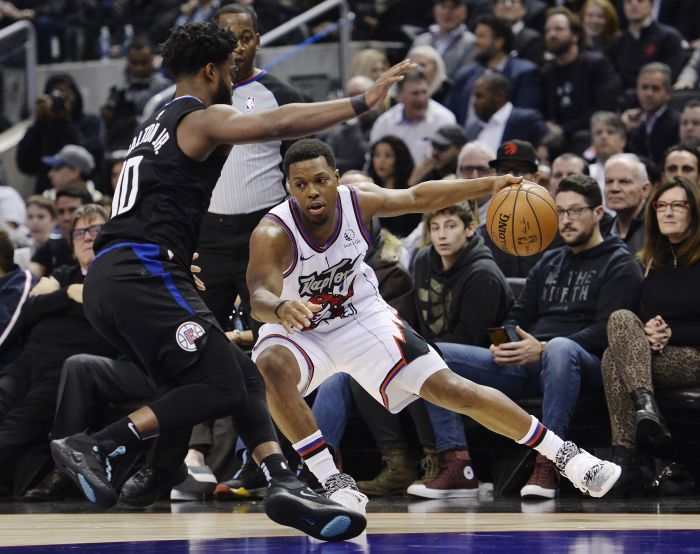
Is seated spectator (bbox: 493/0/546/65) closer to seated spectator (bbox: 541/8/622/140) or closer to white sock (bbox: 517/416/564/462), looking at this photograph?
seated spectator (bbox: 541/8/622/140)

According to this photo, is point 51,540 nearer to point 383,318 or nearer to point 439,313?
point 383,318

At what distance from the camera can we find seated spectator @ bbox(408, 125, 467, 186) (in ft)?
30.5

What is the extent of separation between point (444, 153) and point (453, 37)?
3142 millimetres

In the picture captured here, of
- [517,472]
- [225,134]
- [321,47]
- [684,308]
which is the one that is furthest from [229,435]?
[321,47]

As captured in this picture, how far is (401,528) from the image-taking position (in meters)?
5.33

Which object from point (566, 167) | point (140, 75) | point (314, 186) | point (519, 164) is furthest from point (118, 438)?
point (140, 75)

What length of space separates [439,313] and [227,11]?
2206mm

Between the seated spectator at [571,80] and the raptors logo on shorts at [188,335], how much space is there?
615 cm

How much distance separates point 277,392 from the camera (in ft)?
18.5

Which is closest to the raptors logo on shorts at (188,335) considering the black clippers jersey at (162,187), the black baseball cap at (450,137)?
the black clippers jersey at (162,187)

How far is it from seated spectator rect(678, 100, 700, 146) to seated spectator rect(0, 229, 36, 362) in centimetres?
473

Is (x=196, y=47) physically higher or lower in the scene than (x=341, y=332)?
higher

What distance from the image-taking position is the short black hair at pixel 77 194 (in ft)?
32.2

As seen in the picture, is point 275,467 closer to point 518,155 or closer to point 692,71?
point 518,155
